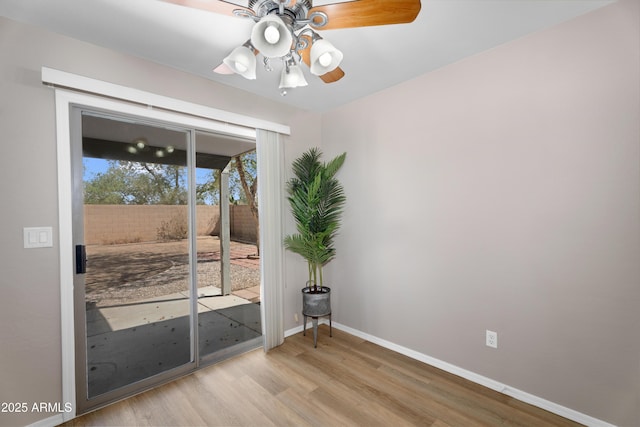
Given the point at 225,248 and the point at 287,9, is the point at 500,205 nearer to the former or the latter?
the point at 287,9

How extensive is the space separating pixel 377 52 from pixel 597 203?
1.76 m

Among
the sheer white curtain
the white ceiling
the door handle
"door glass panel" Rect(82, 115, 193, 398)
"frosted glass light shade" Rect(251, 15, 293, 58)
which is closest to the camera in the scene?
"frosted glass light shade" Rect(251, 15, 293, 58)

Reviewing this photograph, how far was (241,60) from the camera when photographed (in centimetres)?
139

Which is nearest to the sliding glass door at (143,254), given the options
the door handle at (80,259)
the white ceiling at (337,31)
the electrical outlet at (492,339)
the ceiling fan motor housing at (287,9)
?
the door handle at (80,259)

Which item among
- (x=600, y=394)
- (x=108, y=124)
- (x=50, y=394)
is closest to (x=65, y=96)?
(x=108, y=124)

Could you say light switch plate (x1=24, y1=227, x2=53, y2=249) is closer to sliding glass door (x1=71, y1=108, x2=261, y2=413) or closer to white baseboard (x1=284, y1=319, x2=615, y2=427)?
sliding glass door (x1=71, y1=108, x2=261, y2=413)

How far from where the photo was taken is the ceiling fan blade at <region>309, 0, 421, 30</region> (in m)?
1.17

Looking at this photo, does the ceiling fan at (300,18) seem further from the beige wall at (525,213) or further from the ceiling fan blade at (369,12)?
the beige wall at (525,213)

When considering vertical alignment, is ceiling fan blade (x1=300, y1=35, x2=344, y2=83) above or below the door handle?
above

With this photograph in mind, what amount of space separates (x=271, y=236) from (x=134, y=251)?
116 cm

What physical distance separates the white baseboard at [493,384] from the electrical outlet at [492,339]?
27 centimetres

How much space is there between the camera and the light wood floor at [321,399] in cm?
186

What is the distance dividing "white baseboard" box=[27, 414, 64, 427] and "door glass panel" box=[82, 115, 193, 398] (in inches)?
6.7

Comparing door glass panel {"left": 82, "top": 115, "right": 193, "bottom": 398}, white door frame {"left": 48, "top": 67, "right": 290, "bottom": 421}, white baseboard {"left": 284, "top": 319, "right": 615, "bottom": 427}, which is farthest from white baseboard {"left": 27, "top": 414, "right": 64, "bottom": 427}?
white baseboard {"left": 284, "top": 319, "right": 615, "bottom": 427}
